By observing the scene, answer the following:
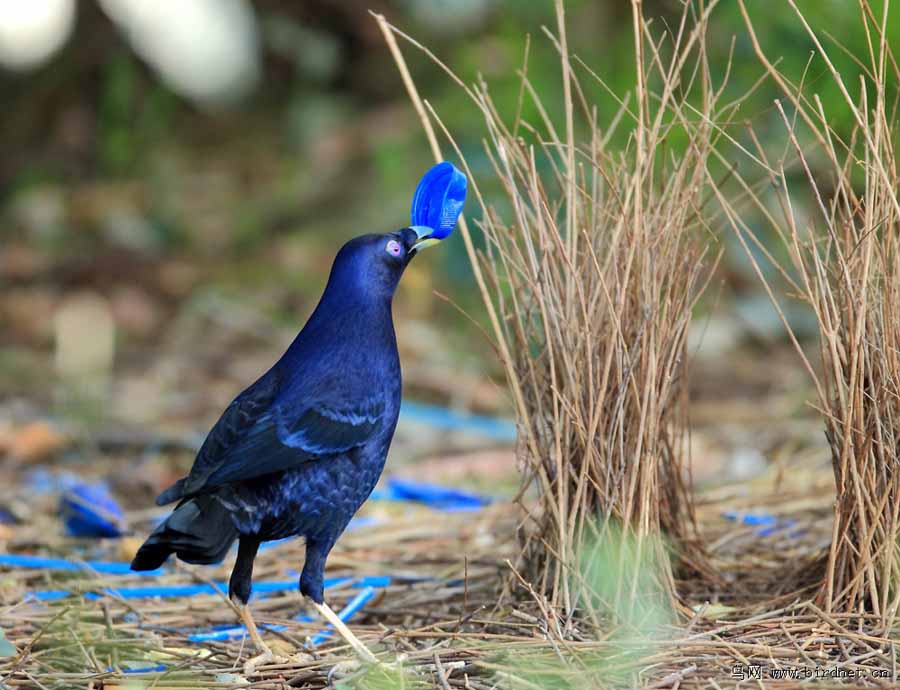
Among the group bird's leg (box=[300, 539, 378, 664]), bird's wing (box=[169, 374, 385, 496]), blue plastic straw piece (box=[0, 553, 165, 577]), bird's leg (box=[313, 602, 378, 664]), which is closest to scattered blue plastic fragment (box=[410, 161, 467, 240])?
bird's wing (box=[169, 374, 385, 496])

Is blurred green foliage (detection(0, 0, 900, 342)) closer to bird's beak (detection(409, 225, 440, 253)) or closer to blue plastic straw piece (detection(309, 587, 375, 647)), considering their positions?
blue plastic straw piece (detection(309, 587, 375, 647))

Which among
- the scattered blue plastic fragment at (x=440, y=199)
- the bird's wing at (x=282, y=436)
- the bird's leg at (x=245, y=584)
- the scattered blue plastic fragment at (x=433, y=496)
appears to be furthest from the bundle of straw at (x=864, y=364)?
the scattered blue plastic fragment at (x=433, y=496)

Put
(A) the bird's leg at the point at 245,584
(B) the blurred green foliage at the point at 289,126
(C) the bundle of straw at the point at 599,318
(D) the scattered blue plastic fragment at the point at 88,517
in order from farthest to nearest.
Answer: (B) the blurred green foliage at the point at 289,126
(D) the scattered blue plastic fragment at the point at 88,517
(A) the bird's leg at the point at 245,584
(C) the bundle of straw at the point at 599,318

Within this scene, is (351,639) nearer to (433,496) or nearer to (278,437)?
(278,437)

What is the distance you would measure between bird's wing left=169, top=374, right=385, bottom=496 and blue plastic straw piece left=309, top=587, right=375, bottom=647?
490 mm

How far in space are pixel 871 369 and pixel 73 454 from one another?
3182 mm

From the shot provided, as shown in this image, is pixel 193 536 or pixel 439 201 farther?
pixel 439 201

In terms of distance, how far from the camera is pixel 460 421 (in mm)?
5430

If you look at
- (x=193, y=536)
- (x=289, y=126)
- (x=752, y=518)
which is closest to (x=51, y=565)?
(x=193, y=536)

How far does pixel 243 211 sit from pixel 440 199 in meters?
4.77

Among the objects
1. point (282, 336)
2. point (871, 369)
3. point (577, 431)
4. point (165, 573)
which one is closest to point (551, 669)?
point (577, 431)

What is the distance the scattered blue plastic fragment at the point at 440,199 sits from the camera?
9.53ft

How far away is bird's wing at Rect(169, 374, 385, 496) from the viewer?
2.76 metres

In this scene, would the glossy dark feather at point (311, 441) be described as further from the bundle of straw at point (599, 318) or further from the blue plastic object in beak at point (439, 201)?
the bundle of straw at point (599, 318)
